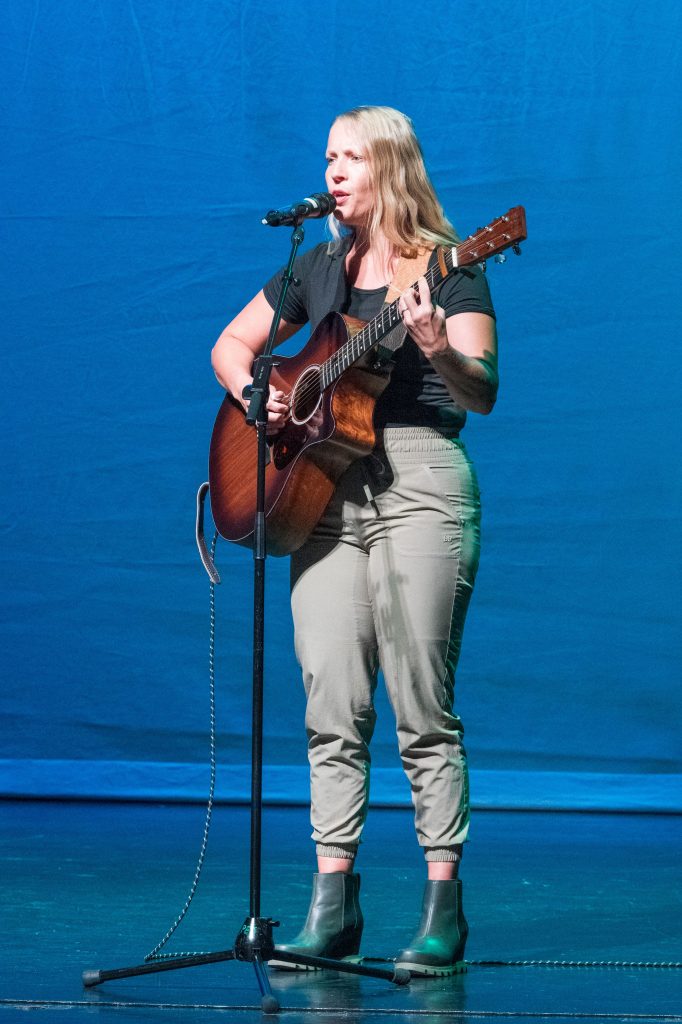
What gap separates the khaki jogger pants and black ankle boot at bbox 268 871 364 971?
49 mm

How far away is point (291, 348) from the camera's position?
163 inches

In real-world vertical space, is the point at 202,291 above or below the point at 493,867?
above

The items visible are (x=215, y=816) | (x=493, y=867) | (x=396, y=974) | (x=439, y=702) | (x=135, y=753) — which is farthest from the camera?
(x=135, y=753)

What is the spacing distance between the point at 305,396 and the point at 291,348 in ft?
6.23

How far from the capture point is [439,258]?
2.07 meters

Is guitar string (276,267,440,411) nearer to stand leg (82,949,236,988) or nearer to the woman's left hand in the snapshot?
the woman's left hand

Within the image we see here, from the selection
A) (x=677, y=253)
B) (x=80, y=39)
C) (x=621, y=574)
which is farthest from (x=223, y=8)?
(x=621, y=574)

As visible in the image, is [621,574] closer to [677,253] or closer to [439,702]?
[677,253]

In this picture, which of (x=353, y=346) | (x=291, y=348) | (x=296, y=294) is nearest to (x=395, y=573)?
(x=353, y=346)

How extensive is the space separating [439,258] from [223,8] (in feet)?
8.50

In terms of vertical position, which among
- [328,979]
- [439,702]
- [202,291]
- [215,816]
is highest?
[202,291]

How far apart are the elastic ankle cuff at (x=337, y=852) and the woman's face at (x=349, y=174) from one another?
104 centimetres

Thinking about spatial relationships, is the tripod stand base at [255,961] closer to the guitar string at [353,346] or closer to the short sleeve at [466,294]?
the guitar string at [353,346]

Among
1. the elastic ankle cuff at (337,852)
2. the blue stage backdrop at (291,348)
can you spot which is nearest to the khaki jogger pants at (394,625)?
the elastic ankle cuff at (337,852)
